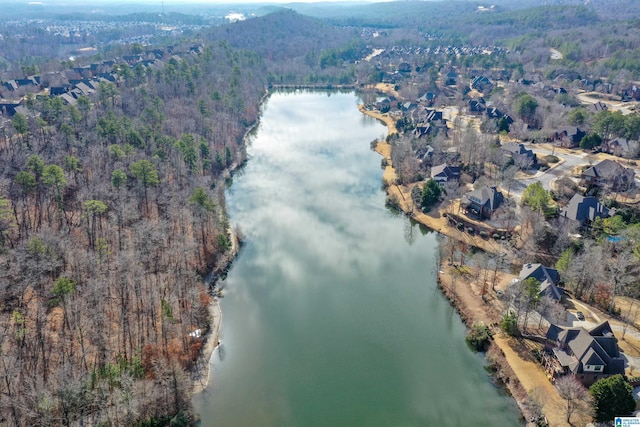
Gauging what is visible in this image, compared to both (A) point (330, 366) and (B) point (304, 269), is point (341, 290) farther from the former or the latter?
(A) point (330, 366)

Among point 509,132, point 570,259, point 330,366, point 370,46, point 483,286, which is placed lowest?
point 330,366

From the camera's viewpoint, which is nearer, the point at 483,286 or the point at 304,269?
the point at 483,286

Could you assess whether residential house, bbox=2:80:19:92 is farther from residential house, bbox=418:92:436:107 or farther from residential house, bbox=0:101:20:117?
residential house, bbox=418:92:436:107

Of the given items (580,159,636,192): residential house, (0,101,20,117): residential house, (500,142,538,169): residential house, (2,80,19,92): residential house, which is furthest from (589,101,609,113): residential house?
(2,80,19,92): residential house

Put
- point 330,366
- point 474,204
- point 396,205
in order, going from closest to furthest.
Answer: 1. point 330,366
2. point 474,204
3. point 396,205

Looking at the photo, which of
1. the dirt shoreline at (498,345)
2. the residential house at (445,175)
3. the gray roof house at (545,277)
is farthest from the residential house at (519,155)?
the gray roof house at (545,277)

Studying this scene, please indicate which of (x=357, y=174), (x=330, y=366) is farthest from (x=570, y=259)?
(x=357, y=174)

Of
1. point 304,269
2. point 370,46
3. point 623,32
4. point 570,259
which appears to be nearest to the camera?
point 570,259

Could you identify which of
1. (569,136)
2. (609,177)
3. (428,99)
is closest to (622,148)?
(569,136)
